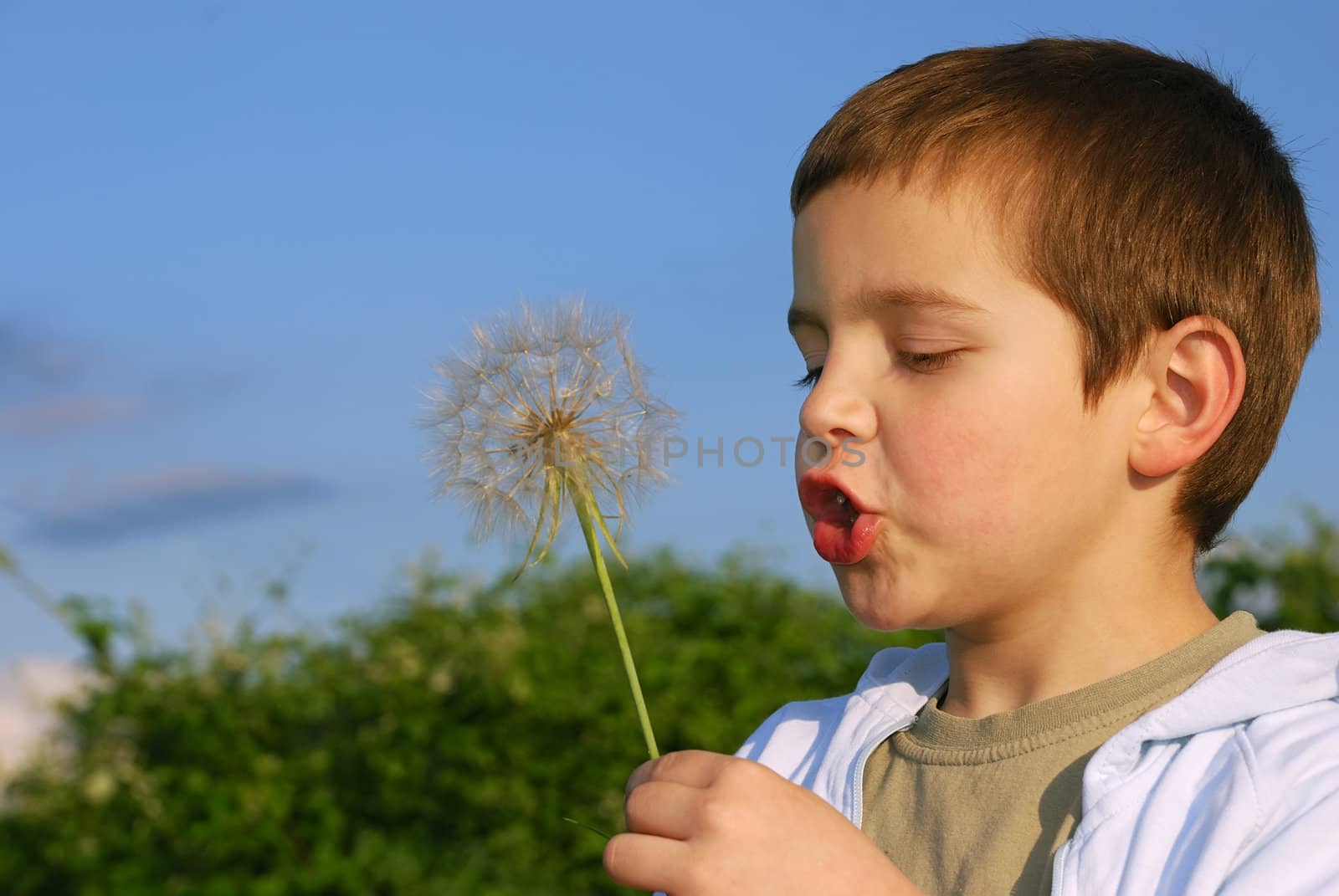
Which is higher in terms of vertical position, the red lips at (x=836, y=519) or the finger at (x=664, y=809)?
the red lips at (x=836, y=519)

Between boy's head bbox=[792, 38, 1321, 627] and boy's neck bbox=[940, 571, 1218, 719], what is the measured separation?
0.19 feet

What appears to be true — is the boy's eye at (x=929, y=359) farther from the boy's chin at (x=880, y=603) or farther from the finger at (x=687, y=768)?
the finger at (x=687, y=768)

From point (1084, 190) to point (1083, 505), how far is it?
473 millimetres

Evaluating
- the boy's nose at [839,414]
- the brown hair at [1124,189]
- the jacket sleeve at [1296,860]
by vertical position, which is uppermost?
the brown hair at [1124,189]

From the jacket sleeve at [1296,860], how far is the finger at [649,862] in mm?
660

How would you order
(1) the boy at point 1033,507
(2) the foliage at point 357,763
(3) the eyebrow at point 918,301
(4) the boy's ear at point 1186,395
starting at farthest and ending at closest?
1. (2) the foliage at point 357,763
2. (4) the boy's ear at point 1186,395
3. (3) the eyebrow at point 918,301
4. (1) the boy at point 1033,507

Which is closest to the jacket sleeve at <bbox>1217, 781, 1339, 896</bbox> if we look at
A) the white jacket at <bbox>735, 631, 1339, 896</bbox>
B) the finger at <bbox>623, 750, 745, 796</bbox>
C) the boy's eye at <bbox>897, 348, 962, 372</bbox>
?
the white jacket at <bbox>735, 631, 1339, 896</bbox>

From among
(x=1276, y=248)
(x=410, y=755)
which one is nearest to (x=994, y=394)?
(x=1276, y=248)

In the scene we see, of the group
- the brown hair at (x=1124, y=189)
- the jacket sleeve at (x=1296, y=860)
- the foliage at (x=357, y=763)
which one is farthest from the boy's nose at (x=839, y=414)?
the foliage at (x=357, y=763)

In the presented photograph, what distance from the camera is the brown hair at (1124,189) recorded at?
6.33 feet

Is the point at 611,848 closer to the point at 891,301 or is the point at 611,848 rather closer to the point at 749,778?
the point at 749,778

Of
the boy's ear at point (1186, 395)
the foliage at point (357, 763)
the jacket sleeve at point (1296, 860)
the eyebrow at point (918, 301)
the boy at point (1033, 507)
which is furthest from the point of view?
the foliage at point (357, 763)

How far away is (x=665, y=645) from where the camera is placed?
5332 millimetres

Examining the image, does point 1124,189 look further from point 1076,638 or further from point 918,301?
point 1076,638
